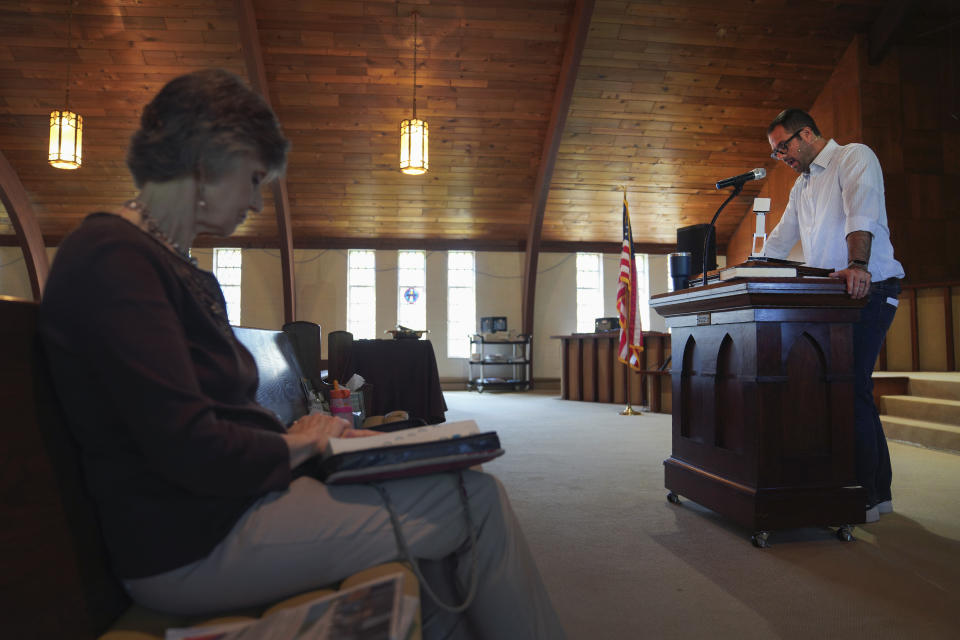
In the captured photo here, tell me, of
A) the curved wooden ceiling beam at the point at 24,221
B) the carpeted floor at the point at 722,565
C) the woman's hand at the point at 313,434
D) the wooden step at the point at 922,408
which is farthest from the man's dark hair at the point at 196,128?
the curved wooden ceiling beam at the point at 24,221

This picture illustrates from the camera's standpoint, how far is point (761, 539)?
211 centimetres

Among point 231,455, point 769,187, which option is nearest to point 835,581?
point 231,455

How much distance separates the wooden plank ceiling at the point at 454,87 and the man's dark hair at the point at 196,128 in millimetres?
6013

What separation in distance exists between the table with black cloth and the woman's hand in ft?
9.34

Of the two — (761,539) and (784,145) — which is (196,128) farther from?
(784,145)

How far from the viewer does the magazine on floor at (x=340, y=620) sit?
0.70 meters

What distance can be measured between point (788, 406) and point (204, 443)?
2.02m

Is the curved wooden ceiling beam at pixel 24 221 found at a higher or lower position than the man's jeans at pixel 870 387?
higher

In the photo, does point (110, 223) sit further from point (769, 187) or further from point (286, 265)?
point (769, 187)

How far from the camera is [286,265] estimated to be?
9.05m

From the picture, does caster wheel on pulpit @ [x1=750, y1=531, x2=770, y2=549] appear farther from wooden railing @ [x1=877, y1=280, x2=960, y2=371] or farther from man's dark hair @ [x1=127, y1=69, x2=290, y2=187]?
wooden railing @ [x1=877, y1=280, x2=960, y2=371]

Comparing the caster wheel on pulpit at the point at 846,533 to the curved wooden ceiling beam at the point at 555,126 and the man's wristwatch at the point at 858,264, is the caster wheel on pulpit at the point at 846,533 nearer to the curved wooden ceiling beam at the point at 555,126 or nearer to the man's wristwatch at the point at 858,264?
the man's wristwatch at the point at 858,264

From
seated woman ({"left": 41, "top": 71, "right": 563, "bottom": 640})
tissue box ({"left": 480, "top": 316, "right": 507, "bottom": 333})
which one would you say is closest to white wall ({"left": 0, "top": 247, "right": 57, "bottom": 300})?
tissue box ({"left": 480, "top": 316, "right": 507, "bottom": 333})

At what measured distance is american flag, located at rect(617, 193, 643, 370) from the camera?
6344 millimetres
